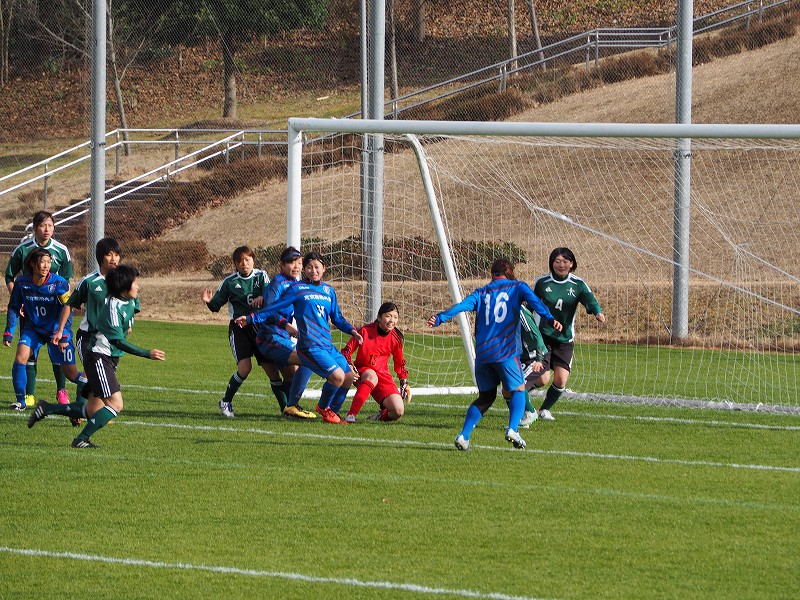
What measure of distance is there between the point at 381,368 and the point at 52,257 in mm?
3405

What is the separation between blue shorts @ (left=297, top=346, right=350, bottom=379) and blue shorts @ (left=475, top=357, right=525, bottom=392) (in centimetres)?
173

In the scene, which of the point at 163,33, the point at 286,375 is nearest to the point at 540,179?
the point at 163,33

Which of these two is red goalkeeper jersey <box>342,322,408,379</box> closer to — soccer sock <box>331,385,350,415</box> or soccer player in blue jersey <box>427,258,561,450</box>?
soccer sock <box>331,385,350,415</box>

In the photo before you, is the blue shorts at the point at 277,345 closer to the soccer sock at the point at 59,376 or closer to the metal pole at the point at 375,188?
the soccer sock at the point at 59,376

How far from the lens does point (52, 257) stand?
39.2 feet

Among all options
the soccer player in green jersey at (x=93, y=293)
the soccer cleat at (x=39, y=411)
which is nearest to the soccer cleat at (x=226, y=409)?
the soccer player in green jersey at (x=93, y=293)

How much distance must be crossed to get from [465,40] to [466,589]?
2200 centimetres

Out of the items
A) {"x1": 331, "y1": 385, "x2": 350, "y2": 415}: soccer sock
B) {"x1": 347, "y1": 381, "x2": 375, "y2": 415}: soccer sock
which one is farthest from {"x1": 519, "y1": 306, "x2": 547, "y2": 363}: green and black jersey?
{"x1": 331, "y1": 385, "x2": 350, "y2": 415}: soccer sock

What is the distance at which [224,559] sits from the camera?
6320mm

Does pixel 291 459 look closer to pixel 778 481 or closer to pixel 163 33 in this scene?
pixel 778 481

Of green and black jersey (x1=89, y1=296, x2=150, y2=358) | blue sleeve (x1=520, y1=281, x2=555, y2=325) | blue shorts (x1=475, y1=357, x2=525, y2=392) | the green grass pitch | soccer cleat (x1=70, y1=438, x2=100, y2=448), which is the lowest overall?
the green grass pitch

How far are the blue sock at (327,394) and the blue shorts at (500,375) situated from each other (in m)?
1.88

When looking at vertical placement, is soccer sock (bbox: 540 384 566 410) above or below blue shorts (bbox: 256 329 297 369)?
below

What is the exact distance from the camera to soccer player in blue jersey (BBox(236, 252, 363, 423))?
11.0m
